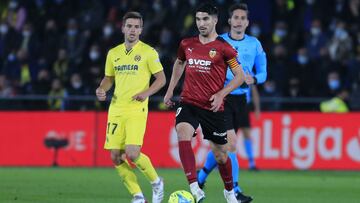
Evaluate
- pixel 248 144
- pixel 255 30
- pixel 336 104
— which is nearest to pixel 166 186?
pixel 248 144

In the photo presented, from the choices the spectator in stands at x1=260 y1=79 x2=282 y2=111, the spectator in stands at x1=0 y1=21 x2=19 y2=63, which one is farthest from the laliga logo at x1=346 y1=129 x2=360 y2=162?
the spectator in stands at x1=0 y1=21 x2=19 y2=63

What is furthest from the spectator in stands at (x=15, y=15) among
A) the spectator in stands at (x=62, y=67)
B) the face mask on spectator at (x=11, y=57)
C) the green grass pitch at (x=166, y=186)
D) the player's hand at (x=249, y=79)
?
the player's hand at (x=249, y=79)

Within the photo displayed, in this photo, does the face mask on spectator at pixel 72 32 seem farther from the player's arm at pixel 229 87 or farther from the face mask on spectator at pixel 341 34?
the player's arm at pixel 229 87

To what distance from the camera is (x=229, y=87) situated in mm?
12078

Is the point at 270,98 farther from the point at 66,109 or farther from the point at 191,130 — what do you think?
the point at 191,130

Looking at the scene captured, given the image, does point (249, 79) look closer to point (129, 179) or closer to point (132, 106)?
point (132, 106)

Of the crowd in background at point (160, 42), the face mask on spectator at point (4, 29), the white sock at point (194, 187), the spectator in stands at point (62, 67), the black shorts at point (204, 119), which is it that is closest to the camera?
the white sock at point (194, 187)

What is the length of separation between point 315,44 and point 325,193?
9439 mm

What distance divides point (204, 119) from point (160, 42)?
41.9 feet

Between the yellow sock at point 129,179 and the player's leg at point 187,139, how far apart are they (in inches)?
29.9

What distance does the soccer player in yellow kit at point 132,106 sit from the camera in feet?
41.2

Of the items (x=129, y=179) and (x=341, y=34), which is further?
(x=341, y=34)

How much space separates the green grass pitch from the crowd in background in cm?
307

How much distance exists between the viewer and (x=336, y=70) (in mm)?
23391
